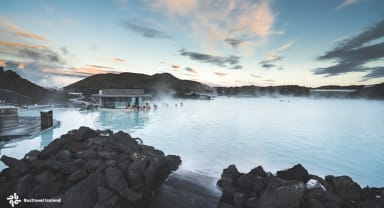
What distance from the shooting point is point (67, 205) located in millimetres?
3836

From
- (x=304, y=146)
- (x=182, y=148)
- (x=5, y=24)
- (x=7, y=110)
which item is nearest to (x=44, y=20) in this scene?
(x=5, y=24)

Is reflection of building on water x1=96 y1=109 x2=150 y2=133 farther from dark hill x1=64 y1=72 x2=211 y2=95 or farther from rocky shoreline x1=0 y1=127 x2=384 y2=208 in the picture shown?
dark hill x1=64 y1=72 x2=211 y2=95

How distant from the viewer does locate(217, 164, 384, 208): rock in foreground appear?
3.70 metres

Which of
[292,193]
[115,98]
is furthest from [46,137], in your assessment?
[115,98]

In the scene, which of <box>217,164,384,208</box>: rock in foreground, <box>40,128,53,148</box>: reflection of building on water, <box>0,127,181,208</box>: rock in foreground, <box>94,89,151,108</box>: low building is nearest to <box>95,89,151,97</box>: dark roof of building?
<box>94,89,151,108</box>: low building

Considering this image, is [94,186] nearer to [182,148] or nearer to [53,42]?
[182,148]

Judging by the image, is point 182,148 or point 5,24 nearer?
point 182,148

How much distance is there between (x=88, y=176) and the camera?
445cm

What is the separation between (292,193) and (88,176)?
13.1 feet

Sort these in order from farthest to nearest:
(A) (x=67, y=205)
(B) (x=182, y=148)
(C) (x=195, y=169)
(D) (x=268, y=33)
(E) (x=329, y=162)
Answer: (D) (x=268, y=33) → (B) (x=182, y=148) → (E) (x=329, y=162) → (C) (x=195, y=169) → (A) (x=67, y=205)

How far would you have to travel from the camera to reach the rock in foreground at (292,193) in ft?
12.1

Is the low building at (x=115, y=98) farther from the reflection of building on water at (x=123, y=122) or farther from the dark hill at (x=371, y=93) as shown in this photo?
the dark hill at (x=371, y=93)

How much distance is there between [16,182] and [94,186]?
185 centimetres

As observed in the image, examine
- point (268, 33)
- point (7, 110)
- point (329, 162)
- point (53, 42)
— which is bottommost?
point (329, 162)
